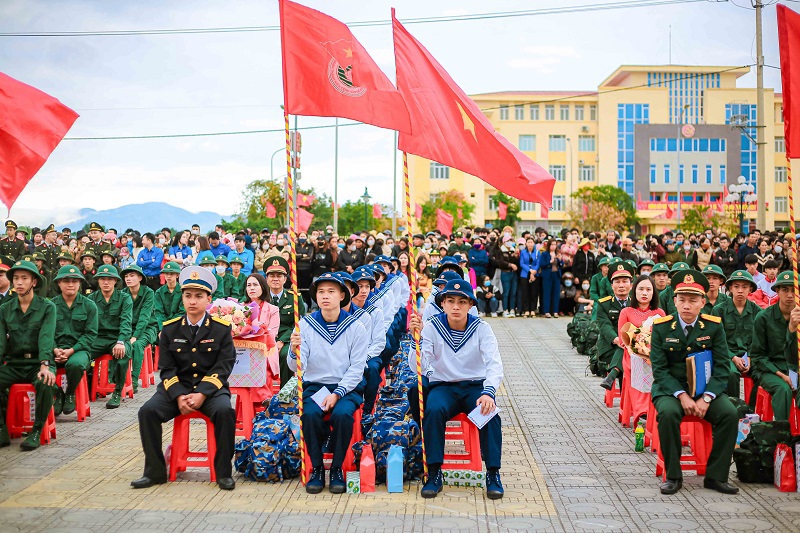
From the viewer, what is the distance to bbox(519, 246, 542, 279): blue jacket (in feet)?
75.4

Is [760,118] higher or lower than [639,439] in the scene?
higher

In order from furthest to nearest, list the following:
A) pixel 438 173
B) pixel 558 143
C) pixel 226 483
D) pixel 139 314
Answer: pixel 558 143, pixel 438 173, pixel 139 314, pixel 226 483

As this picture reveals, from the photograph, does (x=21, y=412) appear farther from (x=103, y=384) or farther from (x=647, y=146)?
(x=647, y=146)

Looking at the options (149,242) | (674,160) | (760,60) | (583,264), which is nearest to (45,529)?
(149,242)

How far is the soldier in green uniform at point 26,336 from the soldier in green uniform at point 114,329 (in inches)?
67.5

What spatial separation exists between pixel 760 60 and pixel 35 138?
2434 cm

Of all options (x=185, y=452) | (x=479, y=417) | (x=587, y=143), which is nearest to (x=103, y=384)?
(x=185, y=452)

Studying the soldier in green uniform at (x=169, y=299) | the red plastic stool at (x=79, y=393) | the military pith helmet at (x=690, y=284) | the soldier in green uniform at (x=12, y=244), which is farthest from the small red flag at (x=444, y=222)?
the military pith helmet at (x=690, y=284)

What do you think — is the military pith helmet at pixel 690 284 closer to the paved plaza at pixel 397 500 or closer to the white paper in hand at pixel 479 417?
the paved plaza at pixel 397 500

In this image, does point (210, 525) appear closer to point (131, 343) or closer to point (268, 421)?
point (268, 421)

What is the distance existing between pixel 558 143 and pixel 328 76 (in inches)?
3129

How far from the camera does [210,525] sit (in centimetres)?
650

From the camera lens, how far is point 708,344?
7.86 m

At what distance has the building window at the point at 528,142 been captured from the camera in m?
83.9
